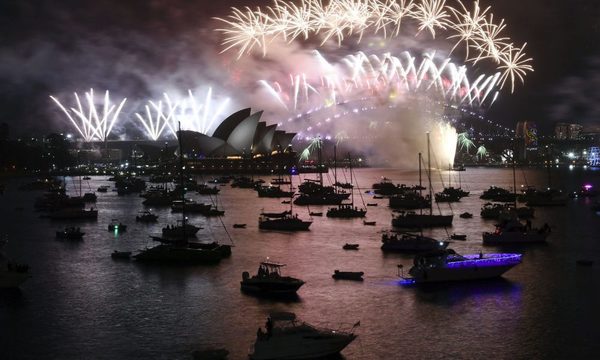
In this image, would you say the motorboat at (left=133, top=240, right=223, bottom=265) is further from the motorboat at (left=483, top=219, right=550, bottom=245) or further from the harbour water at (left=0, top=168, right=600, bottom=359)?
the motorboat at (left=483, top=219, right=550, bottom=245)

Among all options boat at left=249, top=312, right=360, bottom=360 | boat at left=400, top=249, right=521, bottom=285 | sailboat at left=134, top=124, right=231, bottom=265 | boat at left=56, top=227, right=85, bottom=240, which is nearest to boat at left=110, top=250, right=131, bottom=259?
sailboat at left=134, top=124, right=231, bottom=265

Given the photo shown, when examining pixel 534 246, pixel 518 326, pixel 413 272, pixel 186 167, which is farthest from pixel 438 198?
pixel 186 167

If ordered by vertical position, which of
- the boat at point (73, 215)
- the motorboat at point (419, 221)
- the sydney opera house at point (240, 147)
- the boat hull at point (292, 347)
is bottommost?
the boat hull at point (292, 347)

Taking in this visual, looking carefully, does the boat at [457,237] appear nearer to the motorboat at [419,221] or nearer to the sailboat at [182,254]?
the motorboat at [419,221]

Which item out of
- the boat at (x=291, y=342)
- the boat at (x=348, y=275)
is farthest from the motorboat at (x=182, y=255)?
the boat at (x=291, y=342)

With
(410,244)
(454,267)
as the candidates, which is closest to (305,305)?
(454,267)

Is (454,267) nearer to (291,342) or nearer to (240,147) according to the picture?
(291,342)
